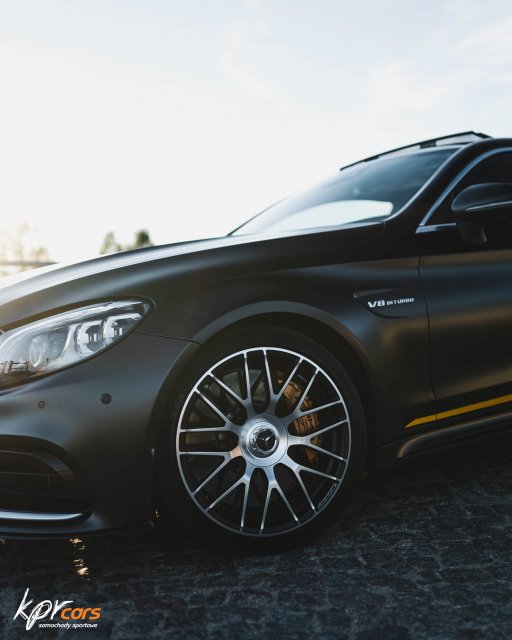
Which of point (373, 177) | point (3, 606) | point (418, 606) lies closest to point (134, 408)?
point (3, 606)

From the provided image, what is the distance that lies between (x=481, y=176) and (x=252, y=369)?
155 centimetres

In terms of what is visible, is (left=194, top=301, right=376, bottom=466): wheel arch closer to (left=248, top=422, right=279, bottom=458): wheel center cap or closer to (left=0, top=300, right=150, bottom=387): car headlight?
(left=0, top=300, right=150, bottom=387): car headlight

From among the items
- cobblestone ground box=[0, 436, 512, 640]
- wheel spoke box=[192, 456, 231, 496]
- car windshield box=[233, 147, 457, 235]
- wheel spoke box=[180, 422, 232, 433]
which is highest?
car windshield box=[233, 147, 457, 235]

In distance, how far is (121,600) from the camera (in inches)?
85.9

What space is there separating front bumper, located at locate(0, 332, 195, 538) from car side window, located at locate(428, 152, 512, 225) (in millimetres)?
1283

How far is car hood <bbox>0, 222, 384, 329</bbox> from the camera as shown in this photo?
2.29 m

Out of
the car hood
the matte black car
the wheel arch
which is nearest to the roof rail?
the matte black car

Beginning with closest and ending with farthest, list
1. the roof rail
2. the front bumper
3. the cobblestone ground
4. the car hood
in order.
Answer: the cobblestone ground < the front bumper < the car hood < the roof rail

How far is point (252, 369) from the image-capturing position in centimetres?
240

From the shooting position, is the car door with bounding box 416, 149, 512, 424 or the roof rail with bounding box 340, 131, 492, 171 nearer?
the car door with bounding box 416, 149, 512, 424

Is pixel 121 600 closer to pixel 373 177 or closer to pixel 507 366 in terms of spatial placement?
pixel 507 366

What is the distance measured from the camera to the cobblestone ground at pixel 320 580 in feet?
6.51

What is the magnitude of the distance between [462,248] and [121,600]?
1.83 m

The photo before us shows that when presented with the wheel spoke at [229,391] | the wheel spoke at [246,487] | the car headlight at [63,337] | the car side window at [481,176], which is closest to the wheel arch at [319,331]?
the wheel spoke at [229,391]
